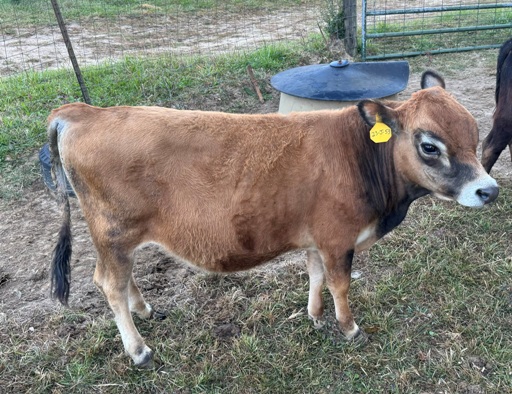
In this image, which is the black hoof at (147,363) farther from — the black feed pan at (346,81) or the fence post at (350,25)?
the fence post at (350,25)

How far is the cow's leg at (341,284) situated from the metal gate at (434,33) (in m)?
6.28

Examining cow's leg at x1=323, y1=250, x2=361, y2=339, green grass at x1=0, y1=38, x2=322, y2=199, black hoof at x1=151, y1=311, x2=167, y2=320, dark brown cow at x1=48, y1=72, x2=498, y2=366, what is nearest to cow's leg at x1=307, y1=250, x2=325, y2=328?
cow's leg at x1=323, y1=250, x2=361, y2=339

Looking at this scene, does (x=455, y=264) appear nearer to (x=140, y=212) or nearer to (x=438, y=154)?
(x=438, y=154)

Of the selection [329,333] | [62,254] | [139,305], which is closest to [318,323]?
[329,333]

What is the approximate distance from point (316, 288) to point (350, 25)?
6.26 meters

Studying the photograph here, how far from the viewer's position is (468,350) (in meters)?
3.22

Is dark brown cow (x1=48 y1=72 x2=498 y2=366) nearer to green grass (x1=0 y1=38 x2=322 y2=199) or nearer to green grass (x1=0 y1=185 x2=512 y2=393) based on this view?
green grass (x1=0 y1=185 x2=512 y2=393)

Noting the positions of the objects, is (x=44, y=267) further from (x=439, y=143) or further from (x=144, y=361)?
(x=439, y=143)

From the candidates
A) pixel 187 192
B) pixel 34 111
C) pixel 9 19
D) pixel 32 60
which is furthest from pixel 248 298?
pixel 9 19

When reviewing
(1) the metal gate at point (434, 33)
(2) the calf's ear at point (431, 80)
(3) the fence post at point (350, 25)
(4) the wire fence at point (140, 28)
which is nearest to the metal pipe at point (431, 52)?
(1) the metal gate at point (434, 33)

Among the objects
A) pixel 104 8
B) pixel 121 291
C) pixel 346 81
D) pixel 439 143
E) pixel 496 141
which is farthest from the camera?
pixel 104 8

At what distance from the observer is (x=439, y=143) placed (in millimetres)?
2645

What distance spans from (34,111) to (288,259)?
4357 mm

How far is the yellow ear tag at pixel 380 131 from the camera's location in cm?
278
